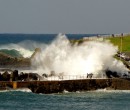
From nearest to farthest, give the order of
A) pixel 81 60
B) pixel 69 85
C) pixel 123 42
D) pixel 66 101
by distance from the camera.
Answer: pixel 66 101 < pixel 69 85 < pixel 81 60 < pixel 123 42

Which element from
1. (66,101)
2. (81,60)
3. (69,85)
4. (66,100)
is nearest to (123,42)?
(81,60)

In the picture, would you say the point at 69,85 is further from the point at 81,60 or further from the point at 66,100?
the point at 81,60

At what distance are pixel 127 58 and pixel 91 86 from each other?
22.9 m

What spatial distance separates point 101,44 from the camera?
96.4 metres

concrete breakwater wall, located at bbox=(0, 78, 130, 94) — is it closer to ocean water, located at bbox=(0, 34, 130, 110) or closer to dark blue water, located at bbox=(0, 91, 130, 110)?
ocean water, located at bbox=(0, 34, 130, 110)

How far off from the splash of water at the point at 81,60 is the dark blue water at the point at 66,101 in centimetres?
901

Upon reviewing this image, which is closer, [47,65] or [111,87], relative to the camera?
[111,87]

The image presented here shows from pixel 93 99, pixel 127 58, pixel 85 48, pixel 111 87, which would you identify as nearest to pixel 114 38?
pixel 127 58

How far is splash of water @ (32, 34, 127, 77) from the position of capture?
89.2 meters

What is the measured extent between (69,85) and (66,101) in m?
7.99

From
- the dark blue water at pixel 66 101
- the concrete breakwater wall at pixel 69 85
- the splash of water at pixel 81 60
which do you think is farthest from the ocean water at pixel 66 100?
the splash of water at pixel 81 60

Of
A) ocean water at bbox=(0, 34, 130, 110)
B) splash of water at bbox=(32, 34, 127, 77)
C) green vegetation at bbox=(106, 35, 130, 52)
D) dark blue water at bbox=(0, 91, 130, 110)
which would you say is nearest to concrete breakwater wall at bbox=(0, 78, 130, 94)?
ocean water at bbox=(0, 34, 130, 110)

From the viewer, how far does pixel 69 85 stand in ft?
266

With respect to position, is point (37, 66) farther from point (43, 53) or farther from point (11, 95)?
point (11, 95)
